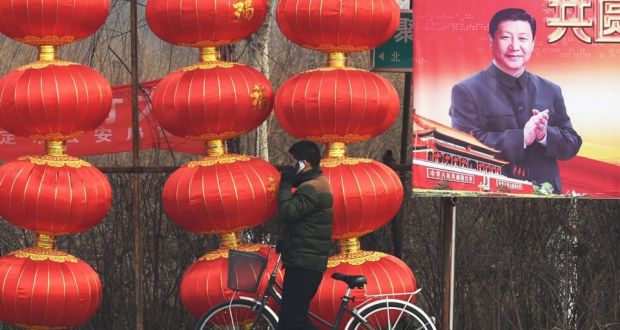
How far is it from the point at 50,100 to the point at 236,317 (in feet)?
6.70

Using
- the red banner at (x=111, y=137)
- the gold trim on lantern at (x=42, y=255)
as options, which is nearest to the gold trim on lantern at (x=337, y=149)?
the red banner at (x=111, y=137)

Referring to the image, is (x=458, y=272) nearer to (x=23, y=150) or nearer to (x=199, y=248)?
(x=199, y=248)

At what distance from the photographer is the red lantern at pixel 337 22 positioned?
31.8 ft

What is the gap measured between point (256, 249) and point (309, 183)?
1.19m

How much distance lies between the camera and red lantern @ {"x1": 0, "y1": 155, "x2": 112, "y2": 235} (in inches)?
380

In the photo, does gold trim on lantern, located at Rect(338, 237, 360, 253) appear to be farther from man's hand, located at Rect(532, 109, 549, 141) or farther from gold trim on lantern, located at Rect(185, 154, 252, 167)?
man's hand, located at Rect(532, 109, 549, 141)

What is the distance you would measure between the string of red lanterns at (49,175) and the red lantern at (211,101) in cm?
51

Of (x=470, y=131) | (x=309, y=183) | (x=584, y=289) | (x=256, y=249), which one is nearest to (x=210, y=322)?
(x=256, y=249)

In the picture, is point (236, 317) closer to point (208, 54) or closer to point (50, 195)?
point (50, 195)

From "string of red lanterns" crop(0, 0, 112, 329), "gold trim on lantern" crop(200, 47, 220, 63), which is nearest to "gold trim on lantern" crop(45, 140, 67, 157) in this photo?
"string of red lanterns" crop(0, 0, 112, 329)

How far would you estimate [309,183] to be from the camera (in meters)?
9.03

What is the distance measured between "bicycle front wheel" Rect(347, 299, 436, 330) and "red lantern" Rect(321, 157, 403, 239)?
685 millimetres

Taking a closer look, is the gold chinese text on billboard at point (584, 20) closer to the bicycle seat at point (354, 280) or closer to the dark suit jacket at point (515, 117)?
the dark suit jacket at point (515, 117)

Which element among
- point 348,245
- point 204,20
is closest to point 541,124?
point 348,245
